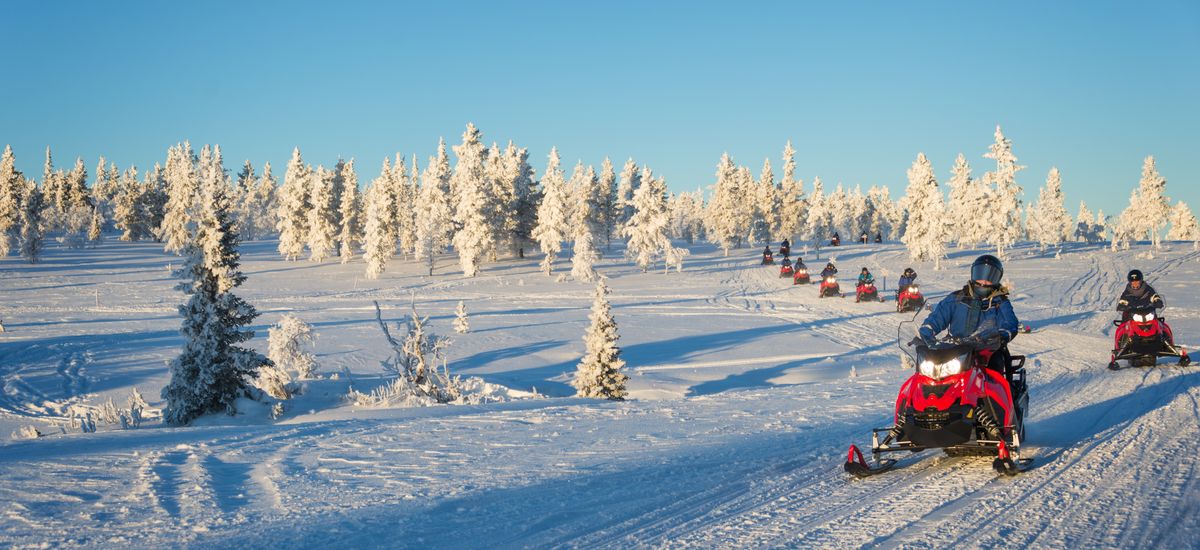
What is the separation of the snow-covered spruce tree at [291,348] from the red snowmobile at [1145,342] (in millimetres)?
18673

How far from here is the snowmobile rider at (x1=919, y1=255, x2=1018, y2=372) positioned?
7219 mm

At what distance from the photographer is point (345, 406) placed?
53.6ft

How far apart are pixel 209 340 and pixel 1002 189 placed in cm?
6512

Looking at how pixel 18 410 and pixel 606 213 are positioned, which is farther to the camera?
pixel 606 213

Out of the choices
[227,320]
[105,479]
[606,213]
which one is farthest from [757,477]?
[606,213]

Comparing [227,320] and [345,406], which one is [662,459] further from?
[227,320]

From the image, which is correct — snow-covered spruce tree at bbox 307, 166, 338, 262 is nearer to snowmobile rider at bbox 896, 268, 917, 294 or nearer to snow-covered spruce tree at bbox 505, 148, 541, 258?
snow-covered spruce tree at bbox 505, 148, 541, 258

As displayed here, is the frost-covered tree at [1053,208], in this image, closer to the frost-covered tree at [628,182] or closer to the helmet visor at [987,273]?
the frost-covered tree at [628,182]

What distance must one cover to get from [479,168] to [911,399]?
197 feet

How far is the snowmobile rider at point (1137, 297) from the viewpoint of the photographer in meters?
14.4

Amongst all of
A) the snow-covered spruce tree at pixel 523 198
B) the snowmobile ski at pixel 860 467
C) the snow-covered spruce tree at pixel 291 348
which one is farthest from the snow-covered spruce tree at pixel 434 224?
the snowmobile ski at pixel 860 467

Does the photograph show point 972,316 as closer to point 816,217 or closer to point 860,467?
point 860,467

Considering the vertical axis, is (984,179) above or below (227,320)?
above

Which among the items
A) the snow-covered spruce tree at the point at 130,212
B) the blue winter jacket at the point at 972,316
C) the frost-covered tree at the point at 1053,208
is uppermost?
A: the snow-covered spruce tree at the point at 130,212
